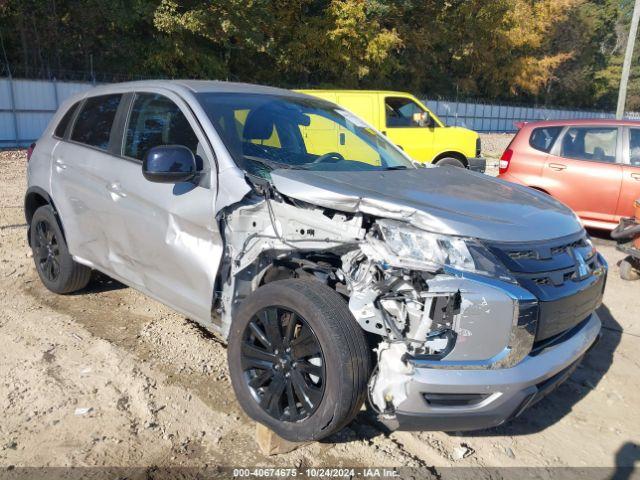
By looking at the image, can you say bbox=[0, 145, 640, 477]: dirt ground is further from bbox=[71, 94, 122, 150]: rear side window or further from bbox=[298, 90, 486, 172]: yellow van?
bbox=[298, 90, 486, 172]: yellow van

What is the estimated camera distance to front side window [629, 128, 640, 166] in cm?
744

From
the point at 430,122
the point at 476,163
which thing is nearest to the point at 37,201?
the point at 430,122

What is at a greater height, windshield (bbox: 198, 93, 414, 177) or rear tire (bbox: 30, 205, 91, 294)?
windshield (bbox: 198, 93, 414, 177)

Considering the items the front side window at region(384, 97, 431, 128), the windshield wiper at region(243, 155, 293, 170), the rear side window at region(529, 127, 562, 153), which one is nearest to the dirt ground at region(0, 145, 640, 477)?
the windshield wiper at region(243, 155, 293, 170)

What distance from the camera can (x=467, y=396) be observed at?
262 cm

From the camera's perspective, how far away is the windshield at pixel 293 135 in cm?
359

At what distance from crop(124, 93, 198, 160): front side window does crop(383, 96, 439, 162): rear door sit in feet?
23.8

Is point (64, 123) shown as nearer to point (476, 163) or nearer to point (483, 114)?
point (476, 163)

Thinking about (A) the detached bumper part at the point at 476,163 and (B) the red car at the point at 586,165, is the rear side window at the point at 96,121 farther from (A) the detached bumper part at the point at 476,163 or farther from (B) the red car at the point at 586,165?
(A) the detached bumper part at the point at 476,163

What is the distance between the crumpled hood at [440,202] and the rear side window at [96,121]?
1788 mm

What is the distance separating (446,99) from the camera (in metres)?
37.2

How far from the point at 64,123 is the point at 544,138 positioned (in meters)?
6.13

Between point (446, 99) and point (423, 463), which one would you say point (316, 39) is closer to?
point (446, 99)

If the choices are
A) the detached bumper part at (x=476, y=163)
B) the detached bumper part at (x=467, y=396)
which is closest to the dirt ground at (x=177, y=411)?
the detached bumper part at (x=467, y=396)
